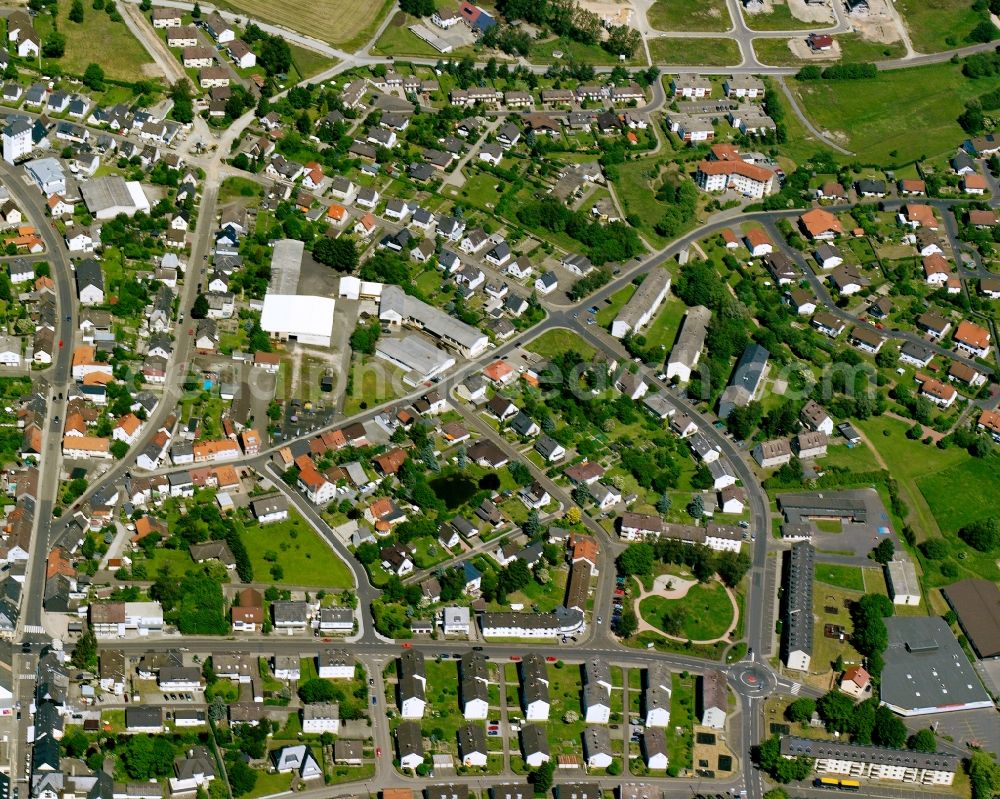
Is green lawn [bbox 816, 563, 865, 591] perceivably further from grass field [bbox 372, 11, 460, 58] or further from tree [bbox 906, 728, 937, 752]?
grass field [bbox 372, 11, 460, 58]

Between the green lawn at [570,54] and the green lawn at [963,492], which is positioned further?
the green lawn at [570,54]

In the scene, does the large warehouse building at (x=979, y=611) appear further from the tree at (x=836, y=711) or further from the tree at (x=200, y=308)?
the tree at (x=200, y=308)

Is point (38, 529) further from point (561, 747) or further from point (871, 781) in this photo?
point (871, 781)

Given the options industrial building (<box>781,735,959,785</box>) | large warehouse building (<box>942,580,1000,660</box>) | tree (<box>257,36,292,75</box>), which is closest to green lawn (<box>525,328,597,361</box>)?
large warehouse building (<box>942,580,1000,660</box>)

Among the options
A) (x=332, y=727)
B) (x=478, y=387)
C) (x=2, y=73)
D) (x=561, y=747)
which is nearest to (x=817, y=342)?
(x=478, y=387)

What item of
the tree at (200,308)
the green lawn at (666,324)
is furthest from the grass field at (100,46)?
the green lawn at (666,324)

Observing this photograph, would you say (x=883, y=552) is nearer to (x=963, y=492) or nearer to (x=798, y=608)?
(x=798, y=608)
